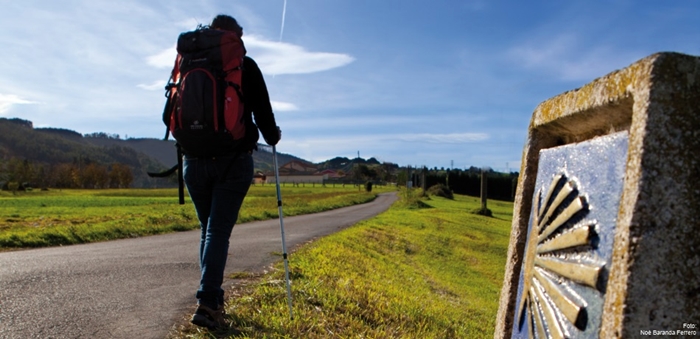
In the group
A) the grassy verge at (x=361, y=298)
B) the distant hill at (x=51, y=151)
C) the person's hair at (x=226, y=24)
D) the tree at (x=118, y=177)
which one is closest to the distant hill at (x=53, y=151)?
the distant hill at (x=51, y=151)

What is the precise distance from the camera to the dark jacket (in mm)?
3521

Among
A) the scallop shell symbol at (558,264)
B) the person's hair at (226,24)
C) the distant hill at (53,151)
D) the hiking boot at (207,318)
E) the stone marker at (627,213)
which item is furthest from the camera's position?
the distant hill at (53,151)

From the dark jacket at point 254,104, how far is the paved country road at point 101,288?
155cm

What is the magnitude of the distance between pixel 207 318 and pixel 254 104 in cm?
151

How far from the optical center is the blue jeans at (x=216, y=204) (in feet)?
11.4

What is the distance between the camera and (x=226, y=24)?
11.9 feet

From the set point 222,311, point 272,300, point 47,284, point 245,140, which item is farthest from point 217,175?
point 47,284

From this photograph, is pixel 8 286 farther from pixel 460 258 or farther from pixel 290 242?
pixel 460 258

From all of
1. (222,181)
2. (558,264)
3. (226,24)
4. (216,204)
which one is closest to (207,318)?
(216,204)

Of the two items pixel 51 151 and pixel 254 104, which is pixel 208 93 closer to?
pixel 254 104

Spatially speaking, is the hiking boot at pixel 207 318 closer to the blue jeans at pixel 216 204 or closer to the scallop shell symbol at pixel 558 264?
the blue jeans at pixel 216 204

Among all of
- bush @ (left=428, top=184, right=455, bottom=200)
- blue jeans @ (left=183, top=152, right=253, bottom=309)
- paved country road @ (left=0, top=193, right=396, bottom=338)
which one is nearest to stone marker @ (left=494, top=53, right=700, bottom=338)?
blue jeans @ (left=183, top=152, right=253, bottom=309)

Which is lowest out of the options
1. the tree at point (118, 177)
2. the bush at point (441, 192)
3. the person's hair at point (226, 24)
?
the tree at point (118, 177)

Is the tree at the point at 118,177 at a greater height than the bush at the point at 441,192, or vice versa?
the bush at the point at 441,192
